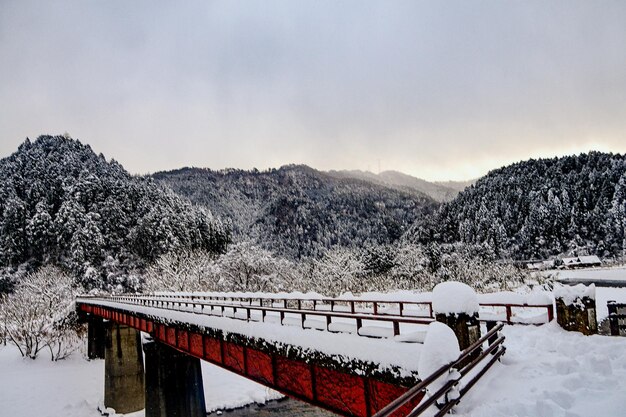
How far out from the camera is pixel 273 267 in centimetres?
6588

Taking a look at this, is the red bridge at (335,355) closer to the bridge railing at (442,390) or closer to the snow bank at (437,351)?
the bridge railing at (442,390)

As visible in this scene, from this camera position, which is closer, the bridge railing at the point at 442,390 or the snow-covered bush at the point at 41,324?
the bridge railing at the point at 442,390

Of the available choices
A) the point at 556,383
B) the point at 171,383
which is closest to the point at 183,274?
the point at 171,383

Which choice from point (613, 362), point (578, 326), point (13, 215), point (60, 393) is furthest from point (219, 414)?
point (13, 215)

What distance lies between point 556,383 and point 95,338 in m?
48.5

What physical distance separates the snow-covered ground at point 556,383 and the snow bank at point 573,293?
1.78 metres

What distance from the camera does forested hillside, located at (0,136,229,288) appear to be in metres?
74.8

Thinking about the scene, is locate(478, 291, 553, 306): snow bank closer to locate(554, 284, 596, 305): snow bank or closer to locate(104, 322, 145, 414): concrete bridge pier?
locate(554, 284, 596, 305): snow bank

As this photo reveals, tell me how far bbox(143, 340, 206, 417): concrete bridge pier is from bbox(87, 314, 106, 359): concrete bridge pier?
2520cm

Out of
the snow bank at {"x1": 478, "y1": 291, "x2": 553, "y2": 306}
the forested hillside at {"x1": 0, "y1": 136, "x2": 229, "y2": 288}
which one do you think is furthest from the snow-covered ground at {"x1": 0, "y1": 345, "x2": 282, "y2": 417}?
the forested hillside at {"x1": 0, "y1": 136, "x2": 229, "y2": 288}

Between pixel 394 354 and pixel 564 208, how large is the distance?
99.4 meters

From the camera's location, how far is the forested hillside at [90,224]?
7475 centimetres

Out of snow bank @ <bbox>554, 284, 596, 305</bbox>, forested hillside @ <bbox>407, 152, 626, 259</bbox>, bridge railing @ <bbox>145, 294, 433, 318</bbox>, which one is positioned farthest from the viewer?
forested hillside @ <bbox>407, 152, 626, 259</bbox>

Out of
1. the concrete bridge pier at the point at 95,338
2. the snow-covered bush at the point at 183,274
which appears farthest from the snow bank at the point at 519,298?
the snow-covered bush at the point at 183,274
